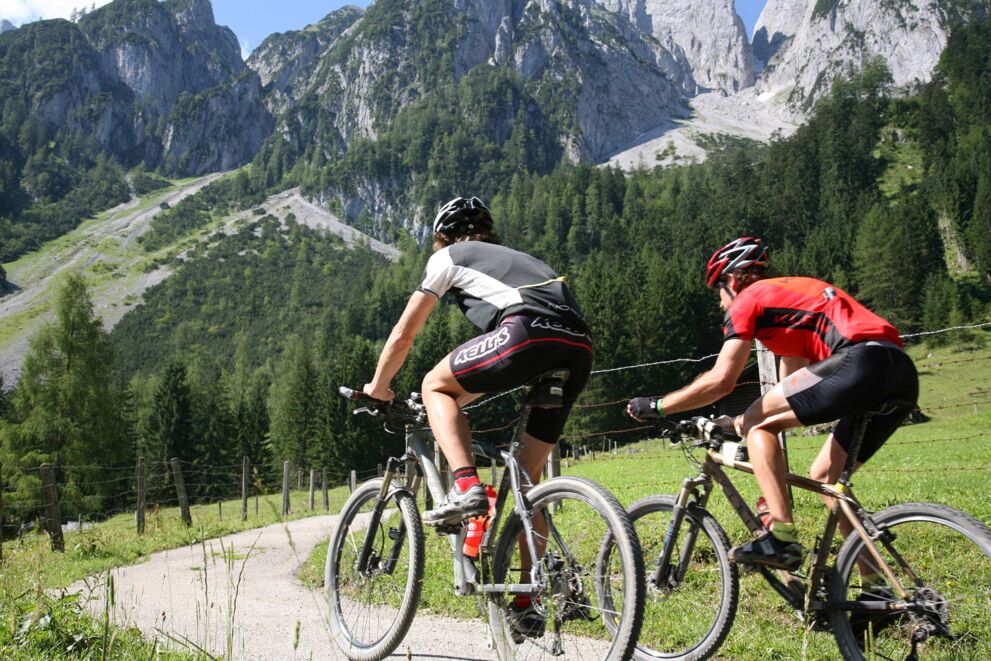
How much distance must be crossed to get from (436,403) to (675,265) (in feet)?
A: 286

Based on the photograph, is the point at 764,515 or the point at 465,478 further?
the point at 764,515

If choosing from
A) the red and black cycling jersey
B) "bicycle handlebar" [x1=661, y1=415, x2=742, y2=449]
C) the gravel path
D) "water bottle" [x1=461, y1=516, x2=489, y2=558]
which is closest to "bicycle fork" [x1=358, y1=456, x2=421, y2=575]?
the gravel path

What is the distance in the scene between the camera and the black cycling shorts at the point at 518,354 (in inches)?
144

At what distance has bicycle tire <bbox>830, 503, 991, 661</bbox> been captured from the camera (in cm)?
330

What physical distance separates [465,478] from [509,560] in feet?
1.50

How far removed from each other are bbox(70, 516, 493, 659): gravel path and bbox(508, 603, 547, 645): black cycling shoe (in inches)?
21.3

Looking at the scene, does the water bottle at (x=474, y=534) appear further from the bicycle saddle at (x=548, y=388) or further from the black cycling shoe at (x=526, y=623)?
the bicycle saddle at (x=548, y=388)

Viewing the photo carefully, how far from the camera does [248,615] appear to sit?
5.80 m

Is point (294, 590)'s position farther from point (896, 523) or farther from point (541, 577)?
point (896, 523)

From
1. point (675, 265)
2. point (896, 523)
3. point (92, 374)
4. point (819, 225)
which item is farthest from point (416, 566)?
point (819, 225)

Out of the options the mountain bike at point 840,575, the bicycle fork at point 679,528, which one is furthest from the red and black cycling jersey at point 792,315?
the bicycle fork at point 679,528

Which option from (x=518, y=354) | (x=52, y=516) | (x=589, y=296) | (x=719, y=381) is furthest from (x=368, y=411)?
(x=589, y=296)

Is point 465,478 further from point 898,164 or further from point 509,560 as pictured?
point 898,164

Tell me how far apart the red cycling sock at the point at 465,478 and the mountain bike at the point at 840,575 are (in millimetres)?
759
